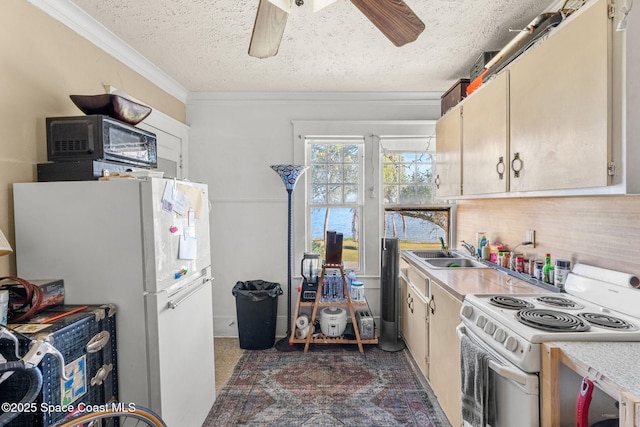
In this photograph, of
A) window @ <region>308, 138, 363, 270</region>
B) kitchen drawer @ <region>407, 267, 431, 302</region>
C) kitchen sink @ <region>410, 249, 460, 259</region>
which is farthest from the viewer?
window @ <region>308, 138, 363, 270</region>

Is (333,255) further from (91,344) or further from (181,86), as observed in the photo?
(181,86)

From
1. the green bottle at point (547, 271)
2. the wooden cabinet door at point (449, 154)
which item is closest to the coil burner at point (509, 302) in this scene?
the green bottle at point (547, 271)

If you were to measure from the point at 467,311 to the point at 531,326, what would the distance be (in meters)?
0.34

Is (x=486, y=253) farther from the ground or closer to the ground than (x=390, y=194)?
closer to the ground

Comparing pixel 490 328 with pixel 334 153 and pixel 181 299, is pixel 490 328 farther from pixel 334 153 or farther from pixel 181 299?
pixel 334 153

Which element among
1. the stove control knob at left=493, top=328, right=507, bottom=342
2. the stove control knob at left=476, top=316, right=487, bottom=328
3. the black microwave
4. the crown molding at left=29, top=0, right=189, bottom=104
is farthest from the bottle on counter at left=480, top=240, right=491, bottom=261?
the crown molding at left=29, top=0, right=189, bottom=104

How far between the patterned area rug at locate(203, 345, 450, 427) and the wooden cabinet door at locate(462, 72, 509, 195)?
1.51 meters

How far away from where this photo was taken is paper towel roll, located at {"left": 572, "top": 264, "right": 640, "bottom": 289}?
53.1 inches

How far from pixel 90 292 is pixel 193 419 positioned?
3.01ft

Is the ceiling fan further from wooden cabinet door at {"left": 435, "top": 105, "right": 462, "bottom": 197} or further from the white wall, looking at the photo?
the white wall

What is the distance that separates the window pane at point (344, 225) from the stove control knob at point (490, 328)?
78.4 inches

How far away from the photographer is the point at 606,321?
1.25 m

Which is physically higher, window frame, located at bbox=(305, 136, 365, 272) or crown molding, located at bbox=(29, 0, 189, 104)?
crown molding, located at bbox=(29, 0, 189, 104)

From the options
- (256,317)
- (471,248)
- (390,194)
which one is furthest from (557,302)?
(256,317)
